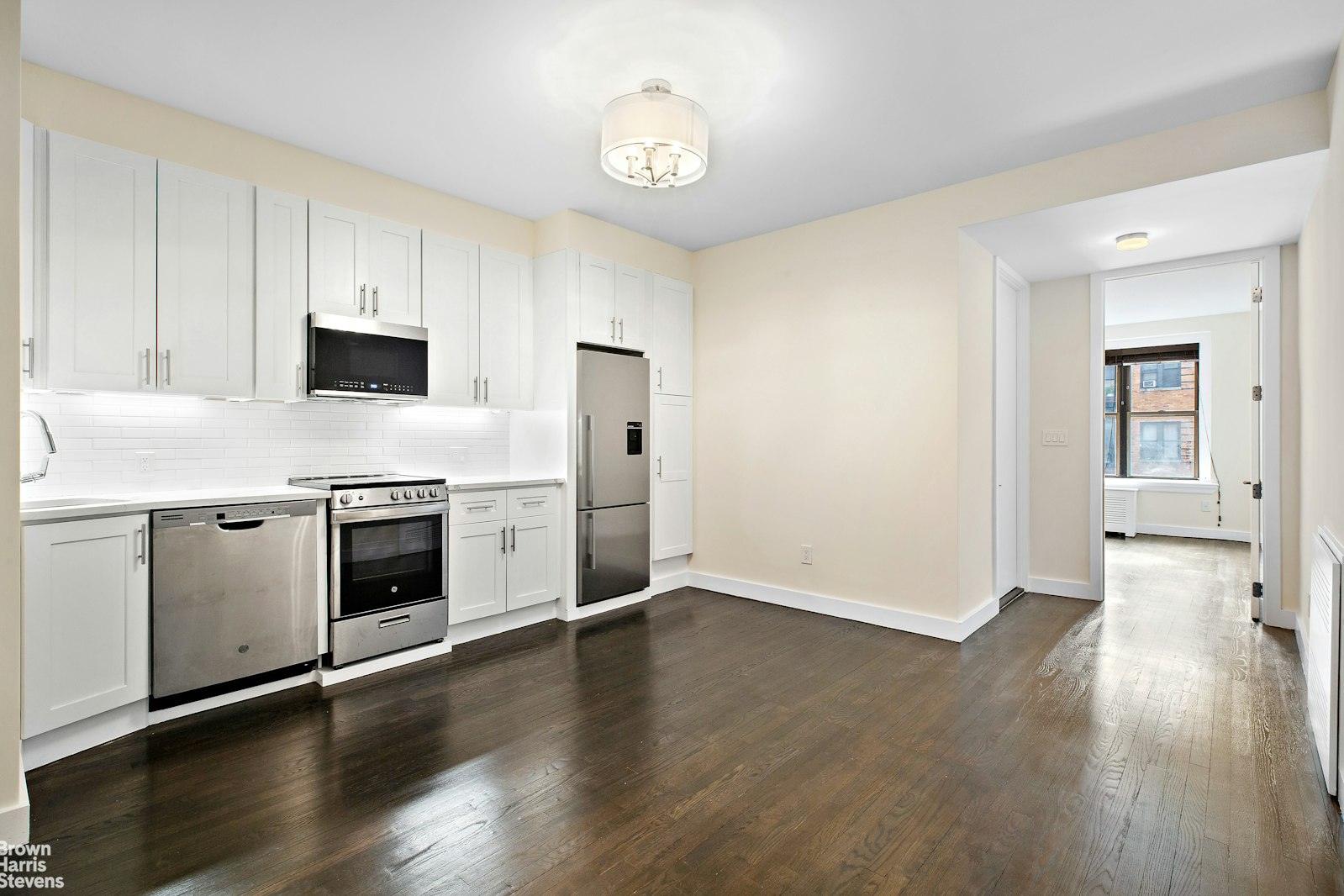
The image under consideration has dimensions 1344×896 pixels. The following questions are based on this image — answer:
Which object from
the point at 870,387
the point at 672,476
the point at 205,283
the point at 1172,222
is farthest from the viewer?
the point at 672,476

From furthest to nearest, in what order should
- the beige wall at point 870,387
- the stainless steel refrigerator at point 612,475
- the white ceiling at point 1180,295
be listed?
the white ceiling at point 1180,295 < the stainless steel refrigerator at point 612,475 < the beige wall at point 870,387

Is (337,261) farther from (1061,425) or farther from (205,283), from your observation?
(1061,425)

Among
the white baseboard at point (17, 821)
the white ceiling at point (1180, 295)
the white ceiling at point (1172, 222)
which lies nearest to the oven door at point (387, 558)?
the white baseboard at point (17, 821)

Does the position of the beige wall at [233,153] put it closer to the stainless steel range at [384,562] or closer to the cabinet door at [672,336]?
the cabinet door at [672,336]

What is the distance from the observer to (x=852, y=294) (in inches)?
174

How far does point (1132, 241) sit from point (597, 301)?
3.50 meters

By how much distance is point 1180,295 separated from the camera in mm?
6578

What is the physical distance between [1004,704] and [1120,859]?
113 cm

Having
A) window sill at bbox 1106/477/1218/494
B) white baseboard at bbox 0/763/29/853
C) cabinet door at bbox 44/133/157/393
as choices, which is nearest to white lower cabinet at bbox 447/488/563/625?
cabinet door at bbox 44/133/157/393

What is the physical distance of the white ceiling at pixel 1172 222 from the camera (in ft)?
10.5

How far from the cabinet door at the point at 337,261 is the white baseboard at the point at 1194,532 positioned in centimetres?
909

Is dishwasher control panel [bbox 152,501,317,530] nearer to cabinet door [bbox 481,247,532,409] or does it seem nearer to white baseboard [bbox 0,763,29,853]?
white baseboard [bbox 0,763,29,853]

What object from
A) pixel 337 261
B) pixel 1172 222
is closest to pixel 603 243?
pixel 337 261

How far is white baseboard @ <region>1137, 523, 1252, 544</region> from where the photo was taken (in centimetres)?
748
